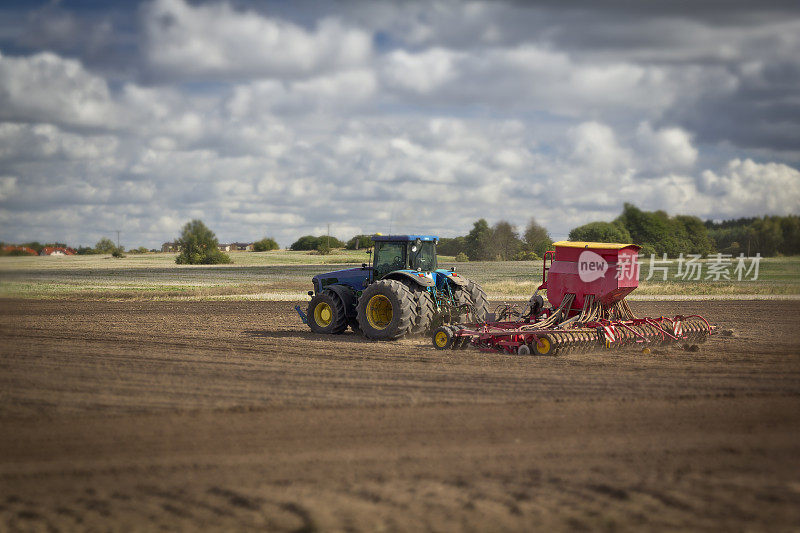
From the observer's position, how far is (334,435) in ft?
25.4

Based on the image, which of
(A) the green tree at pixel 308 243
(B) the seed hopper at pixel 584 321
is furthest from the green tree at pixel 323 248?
(B) the seed hopper at pixel 584 321

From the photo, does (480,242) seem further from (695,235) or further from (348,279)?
(348,279)

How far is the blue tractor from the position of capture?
1455 centimetres

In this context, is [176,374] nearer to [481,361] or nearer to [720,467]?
[481,361]

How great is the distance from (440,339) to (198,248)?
58.1 metres

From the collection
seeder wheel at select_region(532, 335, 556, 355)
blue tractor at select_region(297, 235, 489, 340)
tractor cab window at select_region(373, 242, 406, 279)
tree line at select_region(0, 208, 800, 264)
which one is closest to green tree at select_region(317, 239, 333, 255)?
Result: tree line at select_region(0, 208, 800, 264)

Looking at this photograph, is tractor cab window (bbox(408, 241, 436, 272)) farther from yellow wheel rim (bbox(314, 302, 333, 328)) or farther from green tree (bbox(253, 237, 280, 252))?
green tree (bbox(253, 237, 280, 252))

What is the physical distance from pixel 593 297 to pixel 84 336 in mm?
11046

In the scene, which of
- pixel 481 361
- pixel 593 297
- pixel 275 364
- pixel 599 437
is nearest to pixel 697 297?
pixel 593 297

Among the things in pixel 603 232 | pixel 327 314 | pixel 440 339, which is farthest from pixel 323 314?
pixel 603 232

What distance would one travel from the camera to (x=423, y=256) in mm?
15664

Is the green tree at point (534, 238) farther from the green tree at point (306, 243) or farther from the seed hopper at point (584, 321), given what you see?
the green tree at point (306, 243)

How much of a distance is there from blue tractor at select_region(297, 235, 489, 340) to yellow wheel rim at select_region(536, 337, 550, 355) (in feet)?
8.56

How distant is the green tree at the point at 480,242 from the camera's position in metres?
49.0
